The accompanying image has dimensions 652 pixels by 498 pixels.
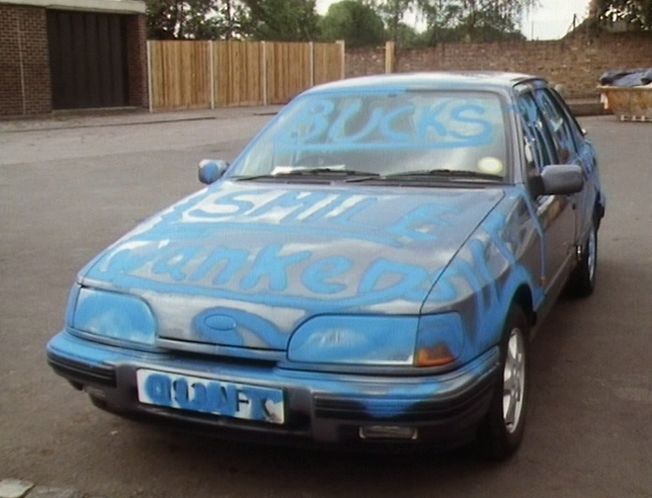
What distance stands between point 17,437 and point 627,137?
645 inches

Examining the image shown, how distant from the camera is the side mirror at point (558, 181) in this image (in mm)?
4227

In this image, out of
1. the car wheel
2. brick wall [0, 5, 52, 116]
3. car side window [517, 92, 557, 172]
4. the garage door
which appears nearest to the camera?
car side window [517, 92, 557, 172]

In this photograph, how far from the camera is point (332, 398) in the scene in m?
2.99

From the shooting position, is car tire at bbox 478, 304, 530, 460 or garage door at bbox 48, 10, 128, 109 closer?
car tire at bbox 478, 304, 530, 460

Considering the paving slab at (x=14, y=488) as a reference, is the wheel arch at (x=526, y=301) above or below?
above

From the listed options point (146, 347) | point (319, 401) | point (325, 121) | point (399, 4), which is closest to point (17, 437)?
point (146, 347)

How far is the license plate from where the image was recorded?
3.05 meters

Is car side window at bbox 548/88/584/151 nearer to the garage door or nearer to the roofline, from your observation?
the roofline

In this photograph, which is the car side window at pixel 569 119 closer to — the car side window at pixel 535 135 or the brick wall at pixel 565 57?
the car side window at pixel 535 135

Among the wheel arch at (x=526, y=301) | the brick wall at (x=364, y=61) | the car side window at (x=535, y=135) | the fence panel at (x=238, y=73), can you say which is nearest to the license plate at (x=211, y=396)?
the wheel arch at (x=526, y=301)

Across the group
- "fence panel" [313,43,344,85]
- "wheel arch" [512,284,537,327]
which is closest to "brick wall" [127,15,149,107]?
"fence panel" [313,43,344,85]

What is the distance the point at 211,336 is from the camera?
315cm

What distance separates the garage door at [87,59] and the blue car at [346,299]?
21516 millimetres

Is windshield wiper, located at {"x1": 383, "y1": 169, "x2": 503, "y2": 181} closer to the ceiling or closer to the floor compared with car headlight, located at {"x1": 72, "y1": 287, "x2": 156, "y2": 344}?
closer to the ceiling
